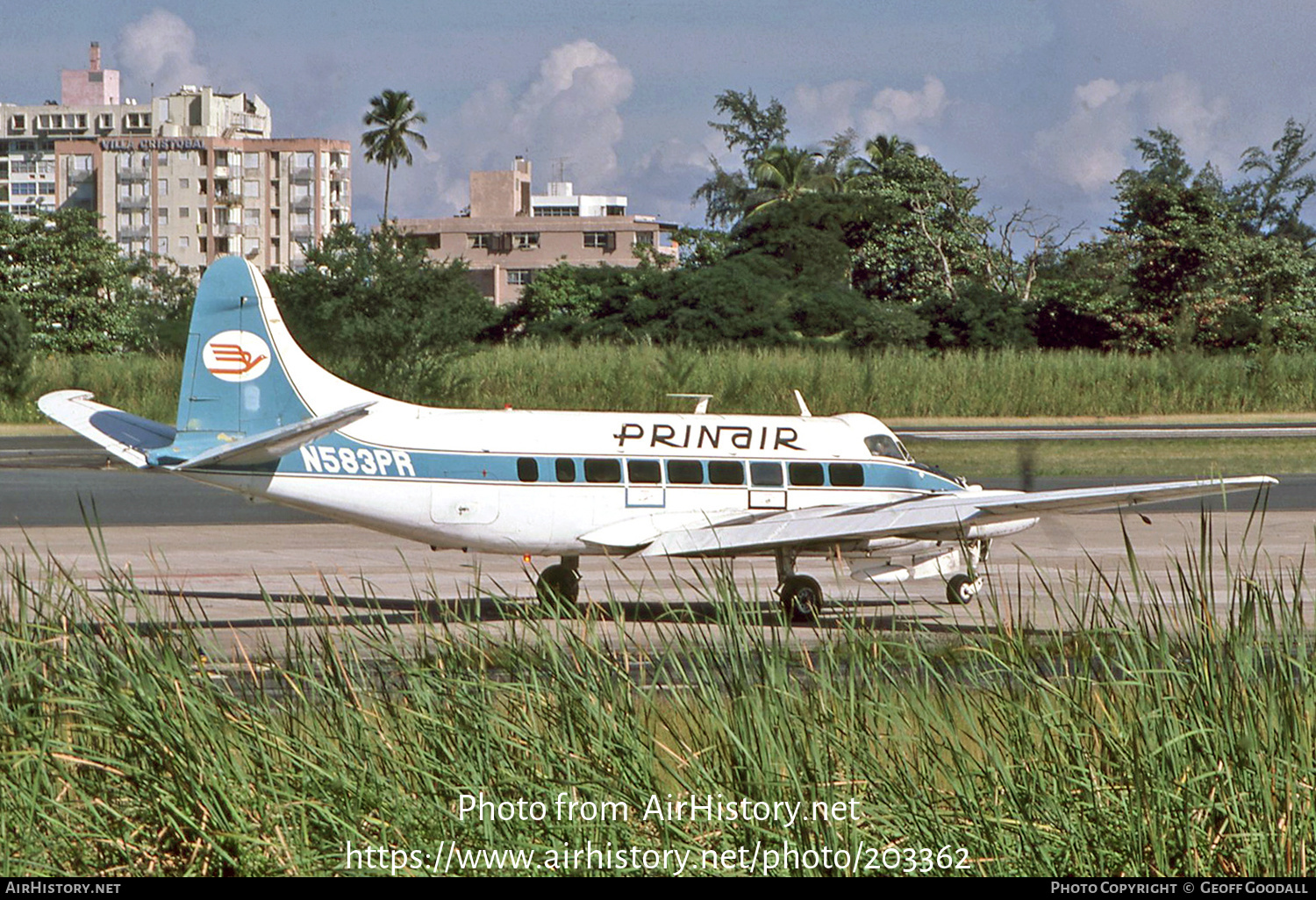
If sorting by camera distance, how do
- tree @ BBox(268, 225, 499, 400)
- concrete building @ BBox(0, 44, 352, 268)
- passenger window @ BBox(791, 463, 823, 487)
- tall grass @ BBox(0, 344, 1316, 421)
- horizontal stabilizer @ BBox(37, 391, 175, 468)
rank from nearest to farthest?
horizontal stabilizer @ BBox(37, 391, 175, 468)
passenger window @ BBox(791, 463, 823, 487)
tree @ BBox(268, 225, 499, 400)
tall grass @ BBox(0, 344, 1316, 421)
concrete building @ BBox(0, 44, 352, 268)

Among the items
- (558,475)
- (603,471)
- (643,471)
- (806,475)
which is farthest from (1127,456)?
(558,475)

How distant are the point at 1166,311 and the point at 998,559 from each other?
4672 cm

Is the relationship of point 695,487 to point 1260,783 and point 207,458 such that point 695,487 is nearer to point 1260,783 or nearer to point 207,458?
point 207,458

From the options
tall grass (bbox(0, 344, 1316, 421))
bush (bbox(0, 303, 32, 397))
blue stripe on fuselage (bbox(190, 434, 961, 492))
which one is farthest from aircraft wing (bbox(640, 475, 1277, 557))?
bush (bbox(0, 303, 32, 397))

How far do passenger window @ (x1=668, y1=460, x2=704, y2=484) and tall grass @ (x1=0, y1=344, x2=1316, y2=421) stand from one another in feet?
98.7

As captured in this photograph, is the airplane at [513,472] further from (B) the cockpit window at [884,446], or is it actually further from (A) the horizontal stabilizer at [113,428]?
(B) the cockpit window at [884,446]

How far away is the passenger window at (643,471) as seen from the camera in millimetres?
18938

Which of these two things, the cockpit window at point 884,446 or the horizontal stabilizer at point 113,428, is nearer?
the horizontal stabilizer at point 113,428

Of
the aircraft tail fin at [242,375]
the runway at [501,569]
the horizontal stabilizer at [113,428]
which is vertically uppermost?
the aircraft tail fin at [242,375]

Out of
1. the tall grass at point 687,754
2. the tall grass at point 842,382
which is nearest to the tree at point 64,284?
the tall grass at point 842,382

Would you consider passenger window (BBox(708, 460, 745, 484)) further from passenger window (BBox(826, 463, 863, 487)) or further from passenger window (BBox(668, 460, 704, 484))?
passenger window (BBox(826, 463, 863, 487))

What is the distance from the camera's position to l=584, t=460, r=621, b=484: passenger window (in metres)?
18.8

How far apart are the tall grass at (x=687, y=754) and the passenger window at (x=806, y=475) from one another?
451 inches

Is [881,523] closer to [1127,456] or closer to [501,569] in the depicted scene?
[501,569]
